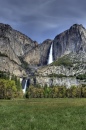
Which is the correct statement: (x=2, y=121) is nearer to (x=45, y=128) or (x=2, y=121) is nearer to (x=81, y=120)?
(x=45, y=128)

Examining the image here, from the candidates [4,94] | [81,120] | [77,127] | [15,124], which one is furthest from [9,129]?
[4,94]

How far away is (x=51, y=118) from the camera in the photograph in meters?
27.1

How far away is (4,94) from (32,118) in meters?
143

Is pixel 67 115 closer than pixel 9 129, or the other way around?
pixel 9 129

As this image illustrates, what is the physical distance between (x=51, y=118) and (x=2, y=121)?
530 centimetres

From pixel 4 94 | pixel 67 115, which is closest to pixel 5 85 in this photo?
pixel 4 94

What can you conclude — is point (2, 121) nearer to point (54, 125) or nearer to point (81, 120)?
point (54, 125)

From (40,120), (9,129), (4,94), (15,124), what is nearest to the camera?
(9,129)

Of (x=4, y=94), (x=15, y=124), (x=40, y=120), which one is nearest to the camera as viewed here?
(x=15, y=124)

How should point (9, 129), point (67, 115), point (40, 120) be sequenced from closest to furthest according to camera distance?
point (9, 129)
point (40, 120)
point (67, 115)

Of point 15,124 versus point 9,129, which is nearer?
point 9,129

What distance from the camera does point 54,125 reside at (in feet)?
77.2

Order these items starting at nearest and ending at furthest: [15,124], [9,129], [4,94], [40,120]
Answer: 1. [9,129]
2. [15,124]
3. [40,120]
4. [4,94]

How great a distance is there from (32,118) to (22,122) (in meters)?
1.99
